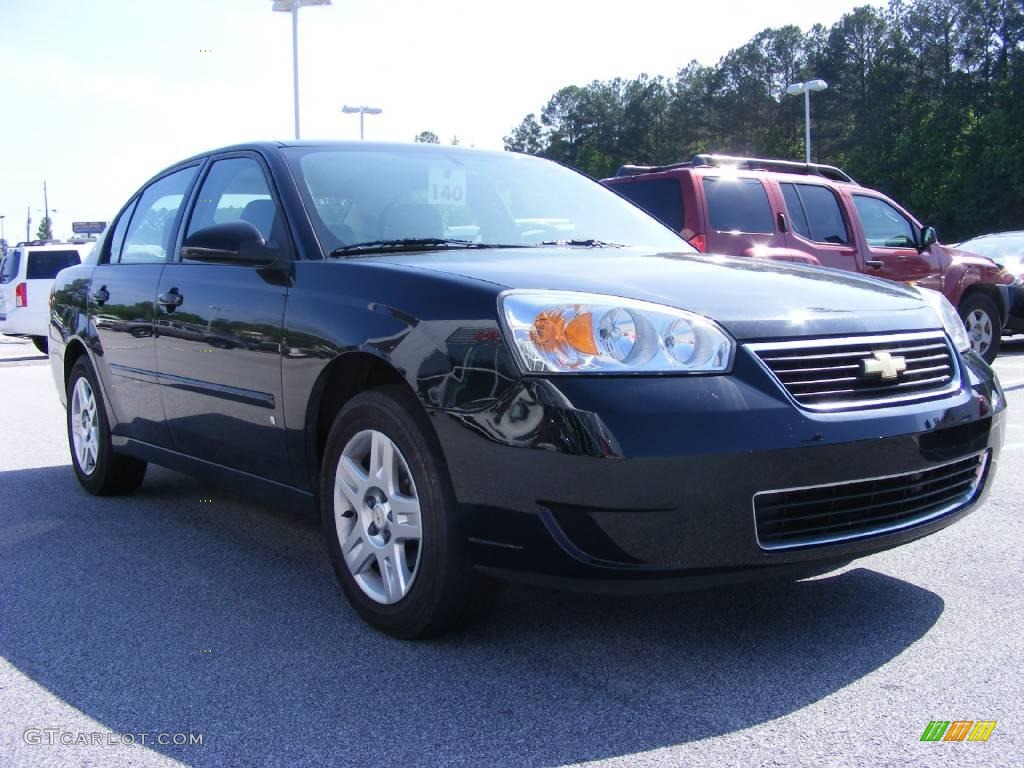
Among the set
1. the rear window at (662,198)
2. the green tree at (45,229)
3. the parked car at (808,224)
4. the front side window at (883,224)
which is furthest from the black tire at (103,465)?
the green tree at (45,229)

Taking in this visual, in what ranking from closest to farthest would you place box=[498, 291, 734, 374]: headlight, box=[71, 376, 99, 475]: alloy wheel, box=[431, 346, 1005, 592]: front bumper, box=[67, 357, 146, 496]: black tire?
box=[431, 346, 1005, 592]: front bumper → box=[498, 291, 734, 374]: headlight → box=[67, 357, 146, 496]: black tire → box=[71, 376, 99, 475]: alloy wheel

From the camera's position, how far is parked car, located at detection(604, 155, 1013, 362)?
348 inches

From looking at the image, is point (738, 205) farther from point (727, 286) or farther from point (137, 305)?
point (727, 286)

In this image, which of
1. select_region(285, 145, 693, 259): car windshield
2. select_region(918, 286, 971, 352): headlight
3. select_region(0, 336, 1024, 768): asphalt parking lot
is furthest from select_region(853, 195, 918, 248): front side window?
select_region(918, 286, 971, 352): headlight

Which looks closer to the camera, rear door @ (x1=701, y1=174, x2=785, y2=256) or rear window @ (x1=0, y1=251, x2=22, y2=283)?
rear door @ (x1=701, y1=174, x2=785, y2=256)

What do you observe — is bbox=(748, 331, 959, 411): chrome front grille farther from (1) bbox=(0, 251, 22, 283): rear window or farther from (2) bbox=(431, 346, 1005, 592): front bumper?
(1) bbox=(0, 251, 22, 283): rear window

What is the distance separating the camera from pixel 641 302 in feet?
9.77

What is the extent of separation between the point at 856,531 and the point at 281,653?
1.65m

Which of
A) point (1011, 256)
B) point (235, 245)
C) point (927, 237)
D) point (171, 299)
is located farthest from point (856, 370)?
point (1011, 256)

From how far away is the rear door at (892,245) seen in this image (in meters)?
10.4

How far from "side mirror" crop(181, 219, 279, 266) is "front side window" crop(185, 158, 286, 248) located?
0.24ft

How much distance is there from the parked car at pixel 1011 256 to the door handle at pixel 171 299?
10.1 m

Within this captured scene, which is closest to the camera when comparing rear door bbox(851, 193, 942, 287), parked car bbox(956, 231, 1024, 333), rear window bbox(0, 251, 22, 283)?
rear door bbox(851, 193, 942, 287)

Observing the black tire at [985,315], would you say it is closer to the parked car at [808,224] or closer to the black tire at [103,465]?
the parked car at [808,224]
